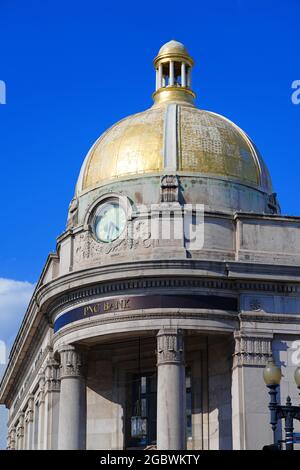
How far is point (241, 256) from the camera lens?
1499 inches

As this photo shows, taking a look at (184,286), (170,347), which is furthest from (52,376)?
(184,286)

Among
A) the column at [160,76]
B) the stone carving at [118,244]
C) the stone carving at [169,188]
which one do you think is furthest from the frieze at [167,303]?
the column at [160,76]

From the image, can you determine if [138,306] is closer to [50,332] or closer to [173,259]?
[173,259]

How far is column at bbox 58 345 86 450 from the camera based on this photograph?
38.6 metres

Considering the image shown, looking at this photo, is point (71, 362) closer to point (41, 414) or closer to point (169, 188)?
point (41, 414)

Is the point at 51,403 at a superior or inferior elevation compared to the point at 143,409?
superior

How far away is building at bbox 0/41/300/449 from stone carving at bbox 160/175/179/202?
5 cm

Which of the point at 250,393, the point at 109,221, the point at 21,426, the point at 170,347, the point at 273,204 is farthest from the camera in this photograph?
the point at 21,426

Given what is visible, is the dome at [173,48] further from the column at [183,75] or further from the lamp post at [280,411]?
the lamp post at [280,411]

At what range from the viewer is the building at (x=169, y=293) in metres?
36.9

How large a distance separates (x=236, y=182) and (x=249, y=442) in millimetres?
11407

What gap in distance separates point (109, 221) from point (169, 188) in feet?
9.25

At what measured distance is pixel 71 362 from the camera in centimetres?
3928
